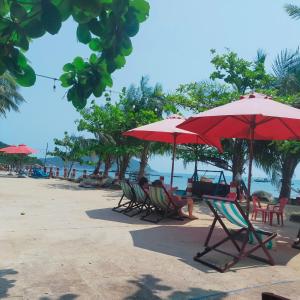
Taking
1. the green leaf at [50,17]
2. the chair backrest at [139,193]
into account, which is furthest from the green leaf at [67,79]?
the chair backrest at [139,193]

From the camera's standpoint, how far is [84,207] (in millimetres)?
9641

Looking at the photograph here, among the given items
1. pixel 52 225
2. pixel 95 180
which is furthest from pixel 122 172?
pixel 52 225

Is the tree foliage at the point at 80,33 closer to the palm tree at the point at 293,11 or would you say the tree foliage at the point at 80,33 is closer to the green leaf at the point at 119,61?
the green leaf at the point at 119,61

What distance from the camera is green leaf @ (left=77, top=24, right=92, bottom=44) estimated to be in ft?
8.39

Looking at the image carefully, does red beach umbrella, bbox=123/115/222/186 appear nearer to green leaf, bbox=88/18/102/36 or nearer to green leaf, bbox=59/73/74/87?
green leaf, bbox=59/73/74/87

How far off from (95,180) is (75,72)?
15146 millimetres

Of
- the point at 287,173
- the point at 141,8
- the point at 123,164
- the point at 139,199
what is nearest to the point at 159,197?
the point at 139,199

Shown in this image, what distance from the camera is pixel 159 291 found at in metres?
3.74

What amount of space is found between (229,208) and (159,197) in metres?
3.16

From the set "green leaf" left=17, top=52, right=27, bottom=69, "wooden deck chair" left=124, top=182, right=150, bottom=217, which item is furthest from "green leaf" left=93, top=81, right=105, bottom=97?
"wooden deck chair" left=124, top=182, right=150, bottom=217

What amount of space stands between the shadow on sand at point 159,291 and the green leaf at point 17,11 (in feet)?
8.28

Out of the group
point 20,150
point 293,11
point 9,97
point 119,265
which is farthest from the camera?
point 9,97

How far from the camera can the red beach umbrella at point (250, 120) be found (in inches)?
216

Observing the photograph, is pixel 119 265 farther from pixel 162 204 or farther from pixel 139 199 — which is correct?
pixel 139 199
